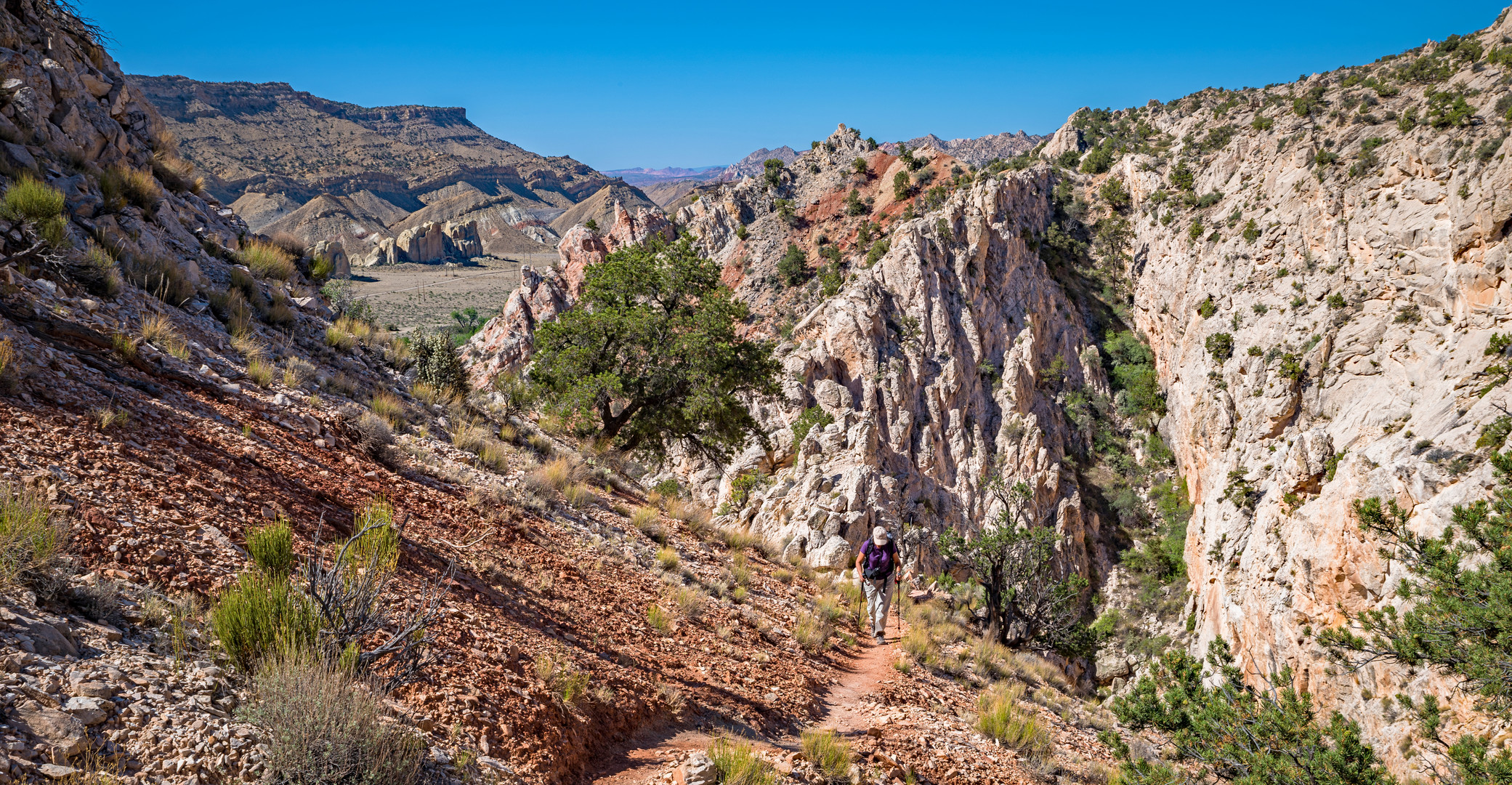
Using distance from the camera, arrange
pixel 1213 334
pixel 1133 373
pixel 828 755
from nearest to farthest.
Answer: pixel 828 755 → pixel 1213 334 → pixel 1133 373

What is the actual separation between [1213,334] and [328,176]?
174m

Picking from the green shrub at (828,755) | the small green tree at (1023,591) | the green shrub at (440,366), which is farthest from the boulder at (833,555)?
the green shrub at (828,755)

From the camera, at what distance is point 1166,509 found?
3159 centimetres

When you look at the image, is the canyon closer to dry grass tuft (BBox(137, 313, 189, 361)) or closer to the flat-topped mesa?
dry grass tuft (BBox(137, 313, 189, 361))

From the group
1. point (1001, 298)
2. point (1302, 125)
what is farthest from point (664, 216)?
point (1302, 125)

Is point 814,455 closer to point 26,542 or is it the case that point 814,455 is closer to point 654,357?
point 654,357

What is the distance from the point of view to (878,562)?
10.0 m

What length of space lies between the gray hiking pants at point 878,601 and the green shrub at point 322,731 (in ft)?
24.9

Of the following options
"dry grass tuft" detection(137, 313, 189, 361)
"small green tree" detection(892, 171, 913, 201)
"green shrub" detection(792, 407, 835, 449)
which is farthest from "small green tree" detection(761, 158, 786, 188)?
"dry grass tuft" detection(137, 313, 189, 361)

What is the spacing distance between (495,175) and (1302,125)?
20122 cm

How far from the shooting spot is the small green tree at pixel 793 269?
142 feet

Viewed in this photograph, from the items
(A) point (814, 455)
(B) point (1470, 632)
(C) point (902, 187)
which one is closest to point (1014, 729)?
(B) point (1470, 632)

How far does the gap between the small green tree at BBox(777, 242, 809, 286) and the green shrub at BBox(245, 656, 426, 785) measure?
40941mm

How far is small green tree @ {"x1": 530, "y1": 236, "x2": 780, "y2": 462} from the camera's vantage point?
44.5 feet
